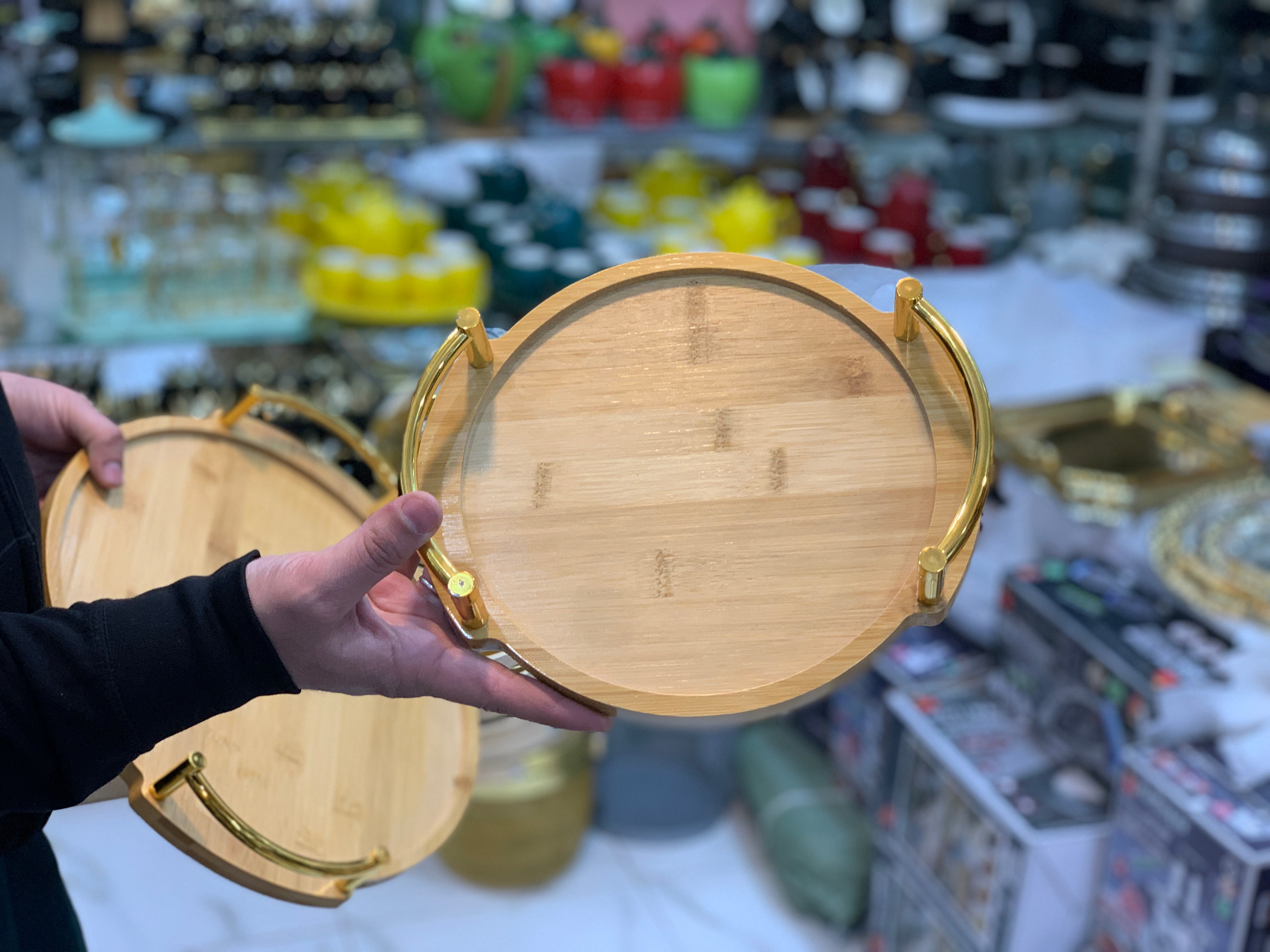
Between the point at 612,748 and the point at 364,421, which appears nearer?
the point at 364,421

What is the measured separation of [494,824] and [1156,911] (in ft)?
2.93

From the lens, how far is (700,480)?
0.65m

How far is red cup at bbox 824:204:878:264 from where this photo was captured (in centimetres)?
222

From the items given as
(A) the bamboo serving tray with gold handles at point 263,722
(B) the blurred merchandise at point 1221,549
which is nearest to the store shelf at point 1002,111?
(B) the blurred merchandise at point 1221,549

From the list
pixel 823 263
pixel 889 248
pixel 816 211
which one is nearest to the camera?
pixel 823 263

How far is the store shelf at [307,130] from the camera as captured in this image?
1972mm

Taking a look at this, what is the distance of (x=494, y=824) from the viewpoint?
1757 millimetres

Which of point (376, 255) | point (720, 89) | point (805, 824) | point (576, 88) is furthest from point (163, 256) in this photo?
point (805, 824)

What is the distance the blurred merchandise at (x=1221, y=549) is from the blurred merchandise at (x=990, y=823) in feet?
0.83

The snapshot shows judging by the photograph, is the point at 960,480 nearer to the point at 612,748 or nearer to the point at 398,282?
the point at 398,282

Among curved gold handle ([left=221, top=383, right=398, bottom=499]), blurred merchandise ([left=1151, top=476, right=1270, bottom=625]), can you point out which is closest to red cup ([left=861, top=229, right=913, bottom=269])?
blurred merchandise ([left=1151, top=476, right=1270, bottom=625])

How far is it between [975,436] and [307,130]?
1.66m

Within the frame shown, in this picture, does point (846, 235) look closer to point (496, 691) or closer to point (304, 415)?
point (304, 415)

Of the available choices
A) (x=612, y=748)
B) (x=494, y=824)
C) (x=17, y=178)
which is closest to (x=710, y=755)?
(x=612, y=748)
